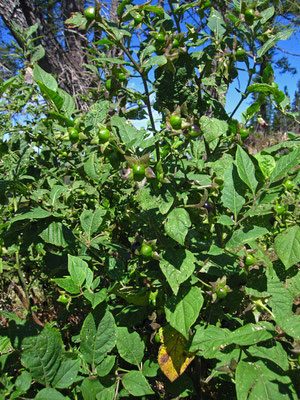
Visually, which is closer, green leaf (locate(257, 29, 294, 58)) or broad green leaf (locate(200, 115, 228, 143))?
broad green leaf (locate(200, 115, 228, 143))

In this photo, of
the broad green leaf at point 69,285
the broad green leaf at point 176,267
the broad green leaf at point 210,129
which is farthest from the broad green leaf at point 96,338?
the broad green leaf at point 210,129

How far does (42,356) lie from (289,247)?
945mm

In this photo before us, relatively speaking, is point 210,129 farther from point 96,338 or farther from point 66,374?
point 66,374

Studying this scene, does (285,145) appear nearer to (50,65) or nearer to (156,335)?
(156,335)

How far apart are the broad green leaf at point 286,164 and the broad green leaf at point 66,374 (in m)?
0.94

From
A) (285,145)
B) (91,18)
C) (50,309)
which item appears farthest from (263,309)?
(50,309)

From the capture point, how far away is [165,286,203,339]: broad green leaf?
102cm

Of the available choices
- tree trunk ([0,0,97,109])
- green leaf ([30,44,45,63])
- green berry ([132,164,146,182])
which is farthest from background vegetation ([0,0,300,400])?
tree trunk ([0,0,97,109])

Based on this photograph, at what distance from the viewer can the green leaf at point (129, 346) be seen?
1.20 m

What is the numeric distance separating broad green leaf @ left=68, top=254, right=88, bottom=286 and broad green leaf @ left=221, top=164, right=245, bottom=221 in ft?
1.94

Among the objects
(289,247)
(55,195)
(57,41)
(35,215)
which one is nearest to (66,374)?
(35,215)

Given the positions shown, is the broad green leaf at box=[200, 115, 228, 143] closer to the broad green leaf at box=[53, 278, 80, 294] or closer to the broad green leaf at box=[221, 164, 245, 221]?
the broad green leaf at box=[221, 164, 245, 221]

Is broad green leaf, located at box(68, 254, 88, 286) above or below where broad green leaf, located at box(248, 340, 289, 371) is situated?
above

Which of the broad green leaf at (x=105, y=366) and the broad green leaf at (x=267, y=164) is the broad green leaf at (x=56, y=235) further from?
the broad green leaf at (x=267, y=164)
